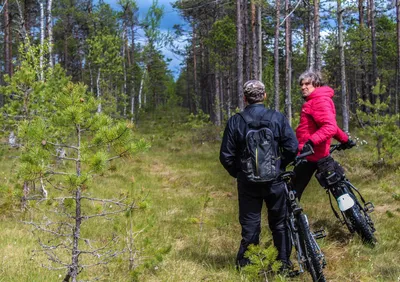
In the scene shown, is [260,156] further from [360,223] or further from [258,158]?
[360,223]

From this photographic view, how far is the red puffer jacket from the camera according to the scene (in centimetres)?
384

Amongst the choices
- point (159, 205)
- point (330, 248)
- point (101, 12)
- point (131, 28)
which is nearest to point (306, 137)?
point (330, 248)

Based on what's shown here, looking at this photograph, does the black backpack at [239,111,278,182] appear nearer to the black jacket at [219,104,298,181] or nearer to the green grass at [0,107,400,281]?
the black jacket at [219,104,298,181]

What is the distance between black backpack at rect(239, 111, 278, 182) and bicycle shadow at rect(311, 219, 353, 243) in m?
1.75

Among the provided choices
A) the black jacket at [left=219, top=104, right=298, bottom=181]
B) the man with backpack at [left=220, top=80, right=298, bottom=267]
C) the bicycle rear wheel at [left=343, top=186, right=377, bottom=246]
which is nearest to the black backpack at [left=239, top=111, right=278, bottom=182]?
the man with backpack at [left=220, top=80, right=298, bottom=267]

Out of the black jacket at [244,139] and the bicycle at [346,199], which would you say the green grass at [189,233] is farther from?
the black jacket at [244,139]

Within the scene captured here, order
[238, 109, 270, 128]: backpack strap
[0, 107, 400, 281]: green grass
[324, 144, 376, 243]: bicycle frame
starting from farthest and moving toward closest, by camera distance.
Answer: [324, 144, 376, 243]: bicycle frame → [0, 107, 400, 281]: green grass → [238, 109, 270, 128]: backpack strap

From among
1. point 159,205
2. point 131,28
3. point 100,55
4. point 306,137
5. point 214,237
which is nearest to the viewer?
point 306,137

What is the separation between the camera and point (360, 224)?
4227 millimetres

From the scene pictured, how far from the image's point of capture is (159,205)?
23.9 ft

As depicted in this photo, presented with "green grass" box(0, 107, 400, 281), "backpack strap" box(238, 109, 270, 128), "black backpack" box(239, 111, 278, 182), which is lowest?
"green grass" box(0, 107, 400, 281)

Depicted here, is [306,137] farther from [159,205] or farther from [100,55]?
[100,55]

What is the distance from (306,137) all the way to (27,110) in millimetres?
4910

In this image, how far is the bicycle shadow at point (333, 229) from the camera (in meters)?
4.63
